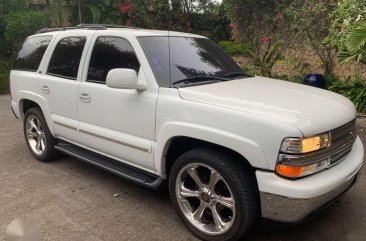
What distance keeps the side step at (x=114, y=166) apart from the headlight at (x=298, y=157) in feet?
4.40

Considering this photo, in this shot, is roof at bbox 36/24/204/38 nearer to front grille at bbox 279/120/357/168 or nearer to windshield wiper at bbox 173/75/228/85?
windshield wiper at bbox 173/75/228/85

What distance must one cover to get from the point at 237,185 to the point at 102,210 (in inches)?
64.9

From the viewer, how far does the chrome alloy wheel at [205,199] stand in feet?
10.7

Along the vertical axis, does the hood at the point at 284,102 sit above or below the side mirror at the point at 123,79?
below

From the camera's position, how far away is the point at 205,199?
345 cm

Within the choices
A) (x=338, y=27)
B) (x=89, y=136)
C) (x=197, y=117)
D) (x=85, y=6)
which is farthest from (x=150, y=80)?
(x=85, y=6)

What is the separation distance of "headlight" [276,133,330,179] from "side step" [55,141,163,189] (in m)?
1.34

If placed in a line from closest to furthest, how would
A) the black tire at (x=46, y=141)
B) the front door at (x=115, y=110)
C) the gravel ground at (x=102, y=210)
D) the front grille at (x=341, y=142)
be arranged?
the front grille at (x=341, y=142) < the gravel ground at (x=102, y=210) < the front door at (x=115, y=110) < the black tire at (x=46, y=141)

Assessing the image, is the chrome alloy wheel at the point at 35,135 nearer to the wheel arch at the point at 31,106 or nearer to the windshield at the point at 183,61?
the wheel arch at the point at 31,106

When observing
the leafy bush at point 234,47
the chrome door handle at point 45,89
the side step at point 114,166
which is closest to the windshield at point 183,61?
the side step at point 114,166

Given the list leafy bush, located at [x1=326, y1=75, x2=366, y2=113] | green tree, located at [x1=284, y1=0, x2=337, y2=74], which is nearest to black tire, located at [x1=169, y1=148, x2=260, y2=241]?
leafy bush, located at [x1=326, y1=75, x2=366, y2=113]

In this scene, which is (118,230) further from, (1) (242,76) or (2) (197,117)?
(1) (242,76)

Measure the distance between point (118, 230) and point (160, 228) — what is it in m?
0.39

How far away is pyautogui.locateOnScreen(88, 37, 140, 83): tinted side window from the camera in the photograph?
158 inches
